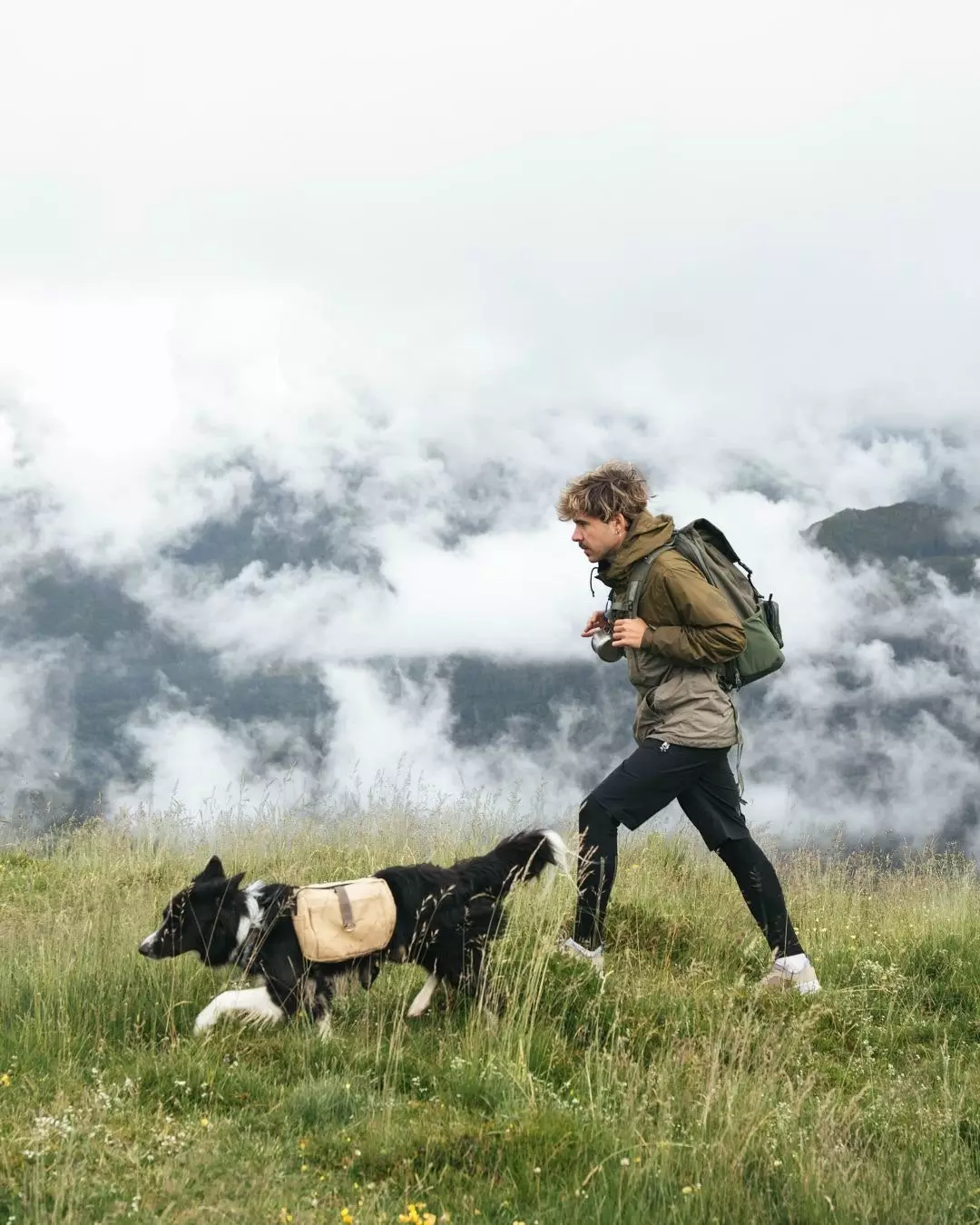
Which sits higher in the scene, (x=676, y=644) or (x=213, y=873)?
(x=676, y=644)

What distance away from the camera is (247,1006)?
5.02 metres

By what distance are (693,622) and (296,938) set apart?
253cm

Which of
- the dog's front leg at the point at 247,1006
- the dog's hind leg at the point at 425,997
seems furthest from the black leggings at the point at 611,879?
the dog's front leg at the point at 247,1006

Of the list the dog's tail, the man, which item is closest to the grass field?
the dog's tail

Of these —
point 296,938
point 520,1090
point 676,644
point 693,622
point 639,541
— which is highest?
point 639,541

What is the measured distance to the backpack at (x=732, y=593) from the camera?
5969 mm

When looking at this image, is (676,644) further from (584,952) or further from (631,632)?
(584,952)

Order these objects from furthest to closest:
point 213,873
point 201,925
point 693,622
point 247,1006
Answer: point 693,622
point 213,873
point 201,925
point 247,1006

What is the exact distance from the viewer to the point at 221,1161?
3746 millimetres

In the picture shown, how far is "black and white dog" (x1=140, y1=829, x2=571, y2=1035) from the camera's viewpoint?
519 cm

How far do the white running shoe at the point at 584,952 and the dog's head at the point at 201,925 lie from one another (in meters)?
1.82

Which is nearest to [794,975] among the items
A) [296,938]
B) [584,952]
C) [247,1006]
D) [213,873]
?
[584,952]

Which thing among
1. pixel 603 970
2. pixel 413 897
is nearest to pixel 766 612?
pixel 603 970

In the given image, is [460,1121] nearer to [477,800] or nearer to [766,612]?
[766,612]
